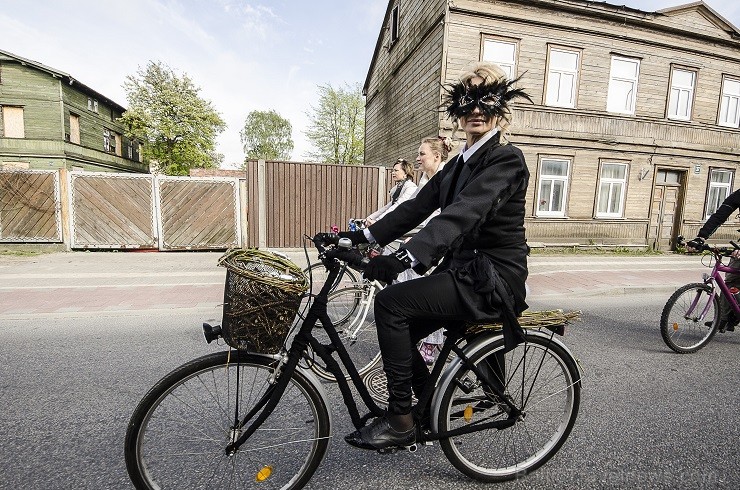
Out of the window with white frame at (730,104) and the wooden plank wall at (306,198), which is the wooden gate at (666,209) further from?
the wooden plank wall at (306,198)

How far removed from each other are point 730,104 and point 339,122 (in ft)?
78.0

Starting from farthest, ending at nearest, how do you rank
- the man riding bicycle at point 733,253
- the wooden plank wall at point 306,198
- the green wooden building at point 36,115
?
the green wooden building at point 36,115, the wooden plank wall at point 306,198, the man riding bicycle at point 733,253

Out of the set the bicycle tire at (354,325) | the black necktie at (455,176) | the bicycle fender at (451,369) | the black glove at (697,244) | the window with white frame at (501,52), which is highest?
the window with white frame at (501,52)

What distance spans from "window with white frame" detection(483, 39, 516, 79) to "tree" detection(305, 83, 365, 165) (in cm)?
1970

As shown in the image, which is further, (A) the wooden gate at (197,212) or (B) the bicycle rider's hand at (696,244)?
(A) the wooden gate at (197,212)

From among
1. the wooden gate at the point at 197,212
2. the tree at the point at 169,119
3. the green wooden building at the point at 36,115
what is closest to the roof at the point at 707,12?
the wooden gate at the point at 197,212

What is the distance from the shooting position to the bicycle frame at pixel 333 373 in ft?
5.83

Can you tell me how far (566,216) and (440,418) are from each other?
1276 centimetres

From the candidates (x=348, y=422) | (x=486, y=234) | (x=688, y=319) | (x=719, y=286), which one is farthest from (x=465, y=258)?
(x=719, y=286)

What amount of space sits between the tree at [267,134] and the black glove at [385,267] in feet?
199

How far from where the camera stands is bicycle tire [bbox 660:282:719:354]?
159 inches

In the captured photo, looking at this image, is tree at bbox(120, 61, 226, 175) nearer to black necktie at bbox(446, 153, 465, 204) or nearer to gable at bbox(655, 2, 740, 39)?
gable at bbox(655, 2, 740, 39)

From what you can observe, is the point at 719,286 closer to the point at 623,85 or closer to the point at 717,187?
the point at 623,85

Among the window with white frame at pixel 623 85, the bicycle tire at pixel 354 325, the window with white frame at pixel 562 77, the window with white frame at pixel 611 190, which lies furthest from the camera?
the window with white frame at pixel 611 190
